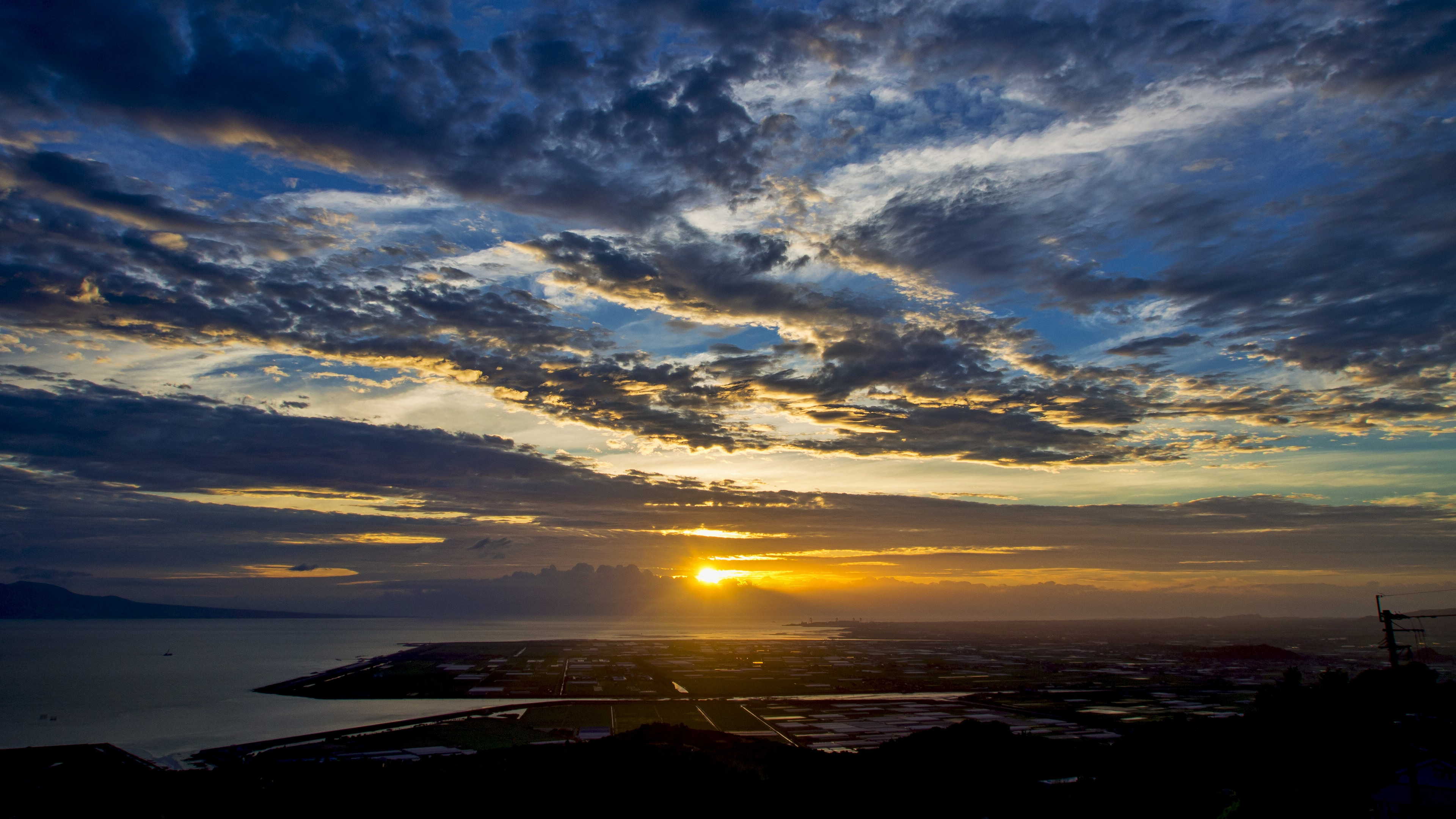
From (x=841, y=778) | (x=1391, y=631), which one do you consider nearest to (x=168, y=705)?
(x=841, y=778)

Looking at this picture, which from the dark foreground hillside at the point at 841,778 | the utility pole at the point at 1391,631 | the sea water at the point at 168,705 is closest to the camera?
the utility pole at the point at 1391,631

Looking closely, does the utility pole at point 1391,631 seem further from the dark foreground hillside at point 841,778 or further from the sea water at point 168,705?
the sea water at point 168,705

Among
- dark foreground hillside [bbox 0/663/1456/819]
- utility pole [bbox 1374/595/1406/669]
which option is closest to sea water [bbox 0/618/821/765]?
dark foreground hillside [bbox 0/663/1456/819]

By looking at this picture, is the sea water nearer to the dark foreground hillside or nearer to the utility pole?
the dark foreground hillside

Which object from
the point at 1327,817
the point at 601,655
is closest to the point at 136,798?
the point at 1327,817

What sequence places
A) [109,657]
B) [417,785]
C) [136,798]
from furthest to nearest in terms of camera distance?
[109,657]
[417,785]
[136,798]

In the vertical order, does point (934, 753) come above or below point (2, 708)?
above

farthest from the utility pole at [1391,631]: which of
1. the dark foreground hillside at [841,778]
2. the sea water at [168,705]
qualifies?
the sea water at [168,705]

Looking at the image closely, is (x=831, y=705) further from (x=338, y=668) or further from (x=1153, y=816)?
(x=338, y=668)
